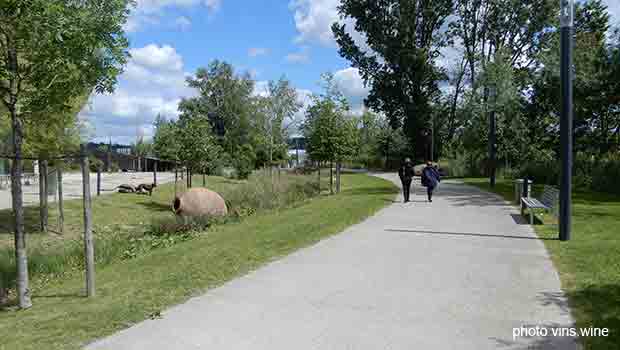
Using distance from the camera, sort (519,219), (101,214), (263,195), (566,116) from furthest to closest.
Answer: (101,214) < (263,195) < (519,219) < (566,116)

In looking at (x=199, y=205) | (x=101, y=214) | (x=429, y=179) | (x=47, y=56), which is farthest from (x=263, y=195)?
(x=47, y=56)

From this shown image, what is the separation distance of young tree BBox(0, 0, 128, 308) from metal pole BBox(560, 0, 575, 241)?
313 inches

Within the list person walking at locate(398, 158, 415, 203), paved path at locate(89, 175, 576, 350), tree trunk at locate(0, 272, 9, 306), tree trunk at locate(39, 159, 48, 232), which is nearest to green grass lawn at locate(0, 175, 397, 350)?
paved path at locate(89, 175, 576, 350)

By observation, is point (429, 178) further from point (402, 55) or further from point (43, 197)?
point (402, 55)

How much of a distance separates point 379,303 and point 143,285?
3265 millimetres

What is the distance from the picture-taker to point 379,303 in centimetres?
581

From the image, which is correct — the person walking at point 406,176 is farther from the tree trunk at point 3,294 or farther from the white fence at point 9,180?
the white fence at point 9,180

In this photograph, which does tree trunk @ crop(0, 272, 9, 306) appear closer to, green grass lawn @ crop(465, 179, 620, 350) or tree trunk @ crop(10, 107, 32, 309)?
tree trunk @ crop(10, 107, 32, 309)

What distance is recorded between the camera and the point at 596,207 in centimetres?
1556

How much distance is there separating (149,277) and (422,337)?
4.39 meters

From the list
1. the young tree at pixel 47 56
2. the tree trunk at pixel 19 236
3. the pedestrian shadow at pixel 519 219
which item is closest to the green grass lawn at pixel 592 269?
the pedestrian shadow at pixel 519 219

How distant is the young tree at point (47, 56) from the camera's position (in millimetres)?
6527

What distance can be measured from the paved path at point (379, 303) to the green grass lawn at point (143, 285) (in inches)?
12.9

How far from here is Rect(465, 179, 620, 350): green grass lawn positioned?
509 cm
